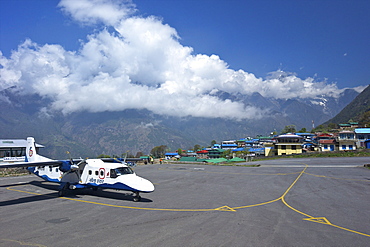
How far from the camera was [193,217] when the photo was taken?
1381 cm

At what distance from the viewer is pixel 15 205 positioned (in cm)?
1781

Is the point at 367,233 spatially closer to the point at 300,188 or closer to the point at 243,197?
the point at 243,197

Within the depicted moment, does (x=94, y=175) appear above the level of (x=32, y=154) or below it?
below

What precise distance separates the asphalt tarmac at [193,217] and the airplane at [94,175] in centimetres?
104

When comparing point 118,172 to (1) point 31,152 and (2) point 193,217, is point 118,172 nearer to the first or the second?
(2) point 193,217

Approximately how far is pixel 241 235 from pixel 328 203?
9.66 m

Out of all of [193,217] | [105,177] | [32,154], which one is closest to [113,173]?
[105,177]

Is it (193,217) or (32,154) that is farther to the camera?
(32,154)

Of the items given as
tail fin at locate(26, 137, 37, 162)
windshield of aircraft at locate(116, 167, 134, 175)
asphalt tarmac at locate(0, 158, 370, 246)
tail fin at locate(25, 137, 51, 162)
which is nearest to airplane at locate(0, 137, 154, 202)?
windshield of aircraft at locate(116, 167, 134, 175)

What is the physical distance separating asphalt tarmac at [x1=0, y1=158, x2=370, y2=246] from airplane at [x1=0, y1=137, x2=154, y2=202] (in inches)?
40.8

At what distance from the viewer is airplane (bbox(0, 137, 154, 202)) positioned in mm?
18212

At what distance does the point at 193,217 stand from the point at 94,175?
1063 cm

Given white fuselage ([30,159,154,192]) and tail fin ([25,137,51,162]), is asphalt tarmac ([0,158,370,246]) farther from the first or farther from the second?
tail fin ([25,137,51,162])

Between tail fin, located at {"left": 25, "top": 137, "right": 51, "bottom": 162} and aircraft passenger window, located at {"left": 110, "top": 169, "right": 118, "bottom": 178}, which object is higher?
tail fin, located at {"left": 25, "top": 137, "right": 51, "bottom": 162}
